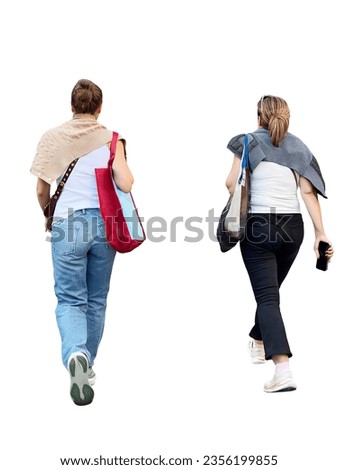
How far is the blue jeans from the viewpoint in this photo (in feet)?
20.4

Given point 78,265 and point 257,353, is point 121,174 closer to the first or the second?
point 78,265

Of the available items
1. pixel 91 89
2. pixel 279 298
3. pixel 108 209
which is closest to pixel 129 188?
pixel 108 209

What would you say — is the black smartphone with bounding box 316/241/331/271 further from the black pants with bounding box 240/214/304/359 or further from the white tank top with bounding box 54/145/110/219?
the white tank top with bounding box 54/145/110/219

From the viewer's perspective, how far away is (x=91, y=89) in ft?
20.8

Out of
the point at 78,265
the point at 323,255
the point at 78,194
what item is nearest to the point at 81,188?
the point at 78,194

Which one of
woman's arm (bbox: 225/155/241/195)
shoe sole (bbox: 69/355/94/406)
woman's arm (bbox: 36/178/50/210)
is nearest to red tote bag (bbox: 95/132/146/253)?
woman's arm (bbox: 36/178/50/210)

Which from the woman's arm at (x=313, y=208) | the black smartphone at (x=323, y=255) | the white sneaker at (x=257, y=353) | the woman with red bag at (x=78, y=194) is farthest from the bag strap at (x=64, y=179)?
the white sneaker at (x=257, y=353)

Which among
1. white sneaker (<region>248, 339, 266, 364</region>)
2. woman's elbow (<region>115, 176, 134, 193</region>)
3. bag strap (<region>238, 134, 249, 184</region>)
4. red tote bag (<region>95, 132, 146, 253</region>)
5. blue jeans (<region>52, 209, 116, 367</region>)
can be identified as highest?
bag strap (<region>238, 134, 249, 184</region>)

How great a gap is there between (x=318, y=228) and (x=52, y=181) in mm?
1878

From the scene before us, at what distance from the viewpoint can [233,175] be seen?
655 cm

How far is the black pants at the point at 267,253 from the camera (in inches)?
253

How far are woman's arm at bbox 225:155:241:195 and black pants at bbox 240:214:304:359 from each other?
0.24m

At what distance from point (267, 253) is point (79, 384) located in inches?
62.5

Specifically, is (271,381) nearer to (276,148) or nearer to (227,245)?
(227,245)
